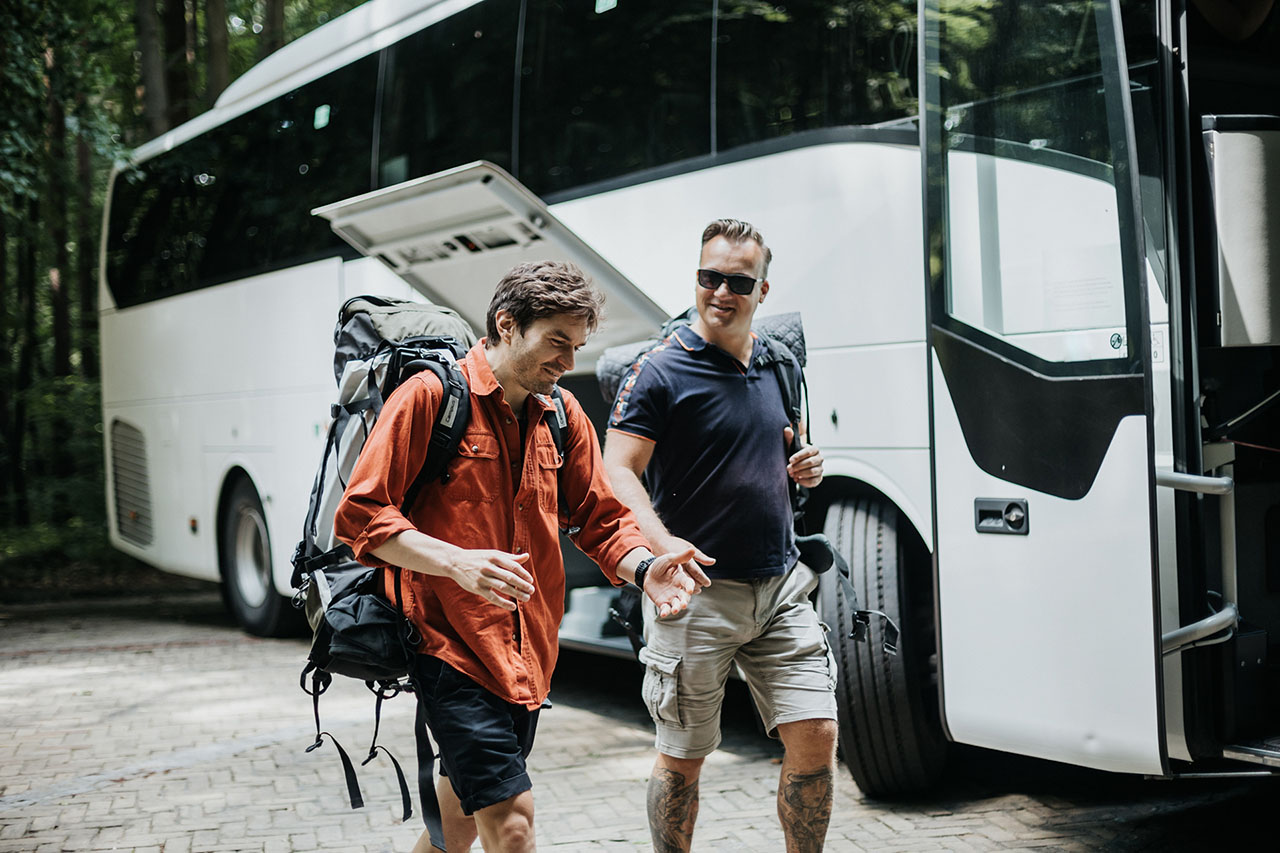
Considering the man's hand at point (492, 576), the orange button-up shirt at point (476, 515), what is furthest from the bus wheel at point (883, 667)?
the man's hand at point (492, 576)

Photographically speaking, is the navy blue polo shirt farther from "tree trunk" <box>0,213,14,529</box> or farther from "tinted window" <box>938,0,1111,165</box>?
"tree trunk" <box>0,213,14,529</box>

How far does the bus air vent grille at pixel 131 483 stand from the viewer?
1187 cm

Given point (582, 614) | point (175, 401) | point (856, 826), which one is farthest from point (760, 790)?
point (175, 401)

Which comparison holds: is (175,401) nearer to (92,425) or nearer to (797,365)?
(92,425)

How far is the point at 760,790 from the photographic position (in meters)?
5.60

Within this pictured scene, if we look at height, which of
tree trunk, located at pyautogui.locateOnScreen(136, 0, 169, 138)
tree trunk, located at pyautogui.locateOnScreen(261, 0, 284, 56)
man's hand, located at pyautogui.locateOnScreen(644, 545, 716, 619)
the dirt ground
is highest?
tree trunk, located at pyautogui.locateOnScreen(261, 0, 284, 56)

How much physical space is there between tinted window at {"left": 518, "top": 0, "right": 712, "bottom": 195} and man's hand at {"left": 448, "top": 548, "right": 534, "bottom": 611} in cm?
352

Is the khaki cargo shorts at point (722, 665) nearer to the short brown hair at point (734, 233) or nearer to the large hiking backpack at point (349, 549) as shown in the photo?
the large hiking backpack at point (349, 549)

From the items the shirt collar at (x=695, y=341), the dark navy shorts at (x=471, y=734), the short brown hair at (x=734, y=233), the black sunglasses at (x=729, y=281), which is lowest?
the dark navy shorts at (x=471, y=734)

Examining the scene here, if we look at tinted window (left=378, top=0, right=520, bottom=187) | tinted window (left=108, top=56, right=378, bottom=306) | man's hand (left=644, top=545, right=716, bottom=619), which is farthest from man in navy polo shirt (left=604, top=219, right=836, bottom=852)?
tinted window (left=108, top=56, right=378, bottom=306)

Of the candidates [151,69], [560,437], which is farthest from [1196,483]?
[151,69]

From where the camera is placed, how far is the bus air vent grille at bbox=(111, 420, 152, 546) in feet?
38.9

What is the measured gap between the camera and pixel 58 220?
1559 centimetres

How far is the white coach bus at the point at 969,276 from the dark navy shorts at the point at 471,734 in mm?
1891
